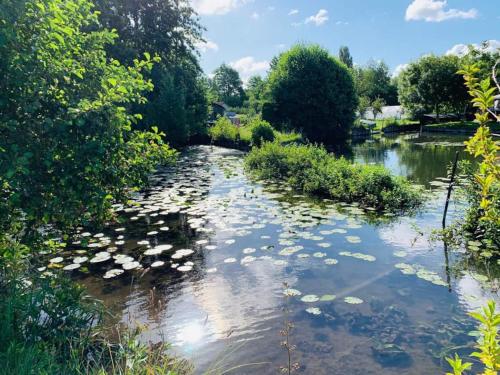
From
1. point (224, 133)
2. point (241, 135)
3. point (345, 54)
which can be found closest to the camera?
point (241, 135)

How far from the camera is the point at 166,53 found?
108 ft

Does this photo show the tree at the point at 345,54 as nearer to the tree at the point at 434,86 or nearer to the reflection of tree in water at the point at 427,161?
the tree at the point at 434,86

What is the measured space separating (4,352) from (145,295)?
3096mm

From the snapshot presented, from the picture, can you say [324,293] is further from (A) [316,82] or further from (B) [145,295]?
(A) [316,82]

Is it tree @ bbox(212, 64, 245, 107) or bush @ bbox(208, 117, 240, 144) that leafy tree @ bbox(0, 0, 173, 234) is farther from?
tree @ bbox(212, 64, 245, 107)

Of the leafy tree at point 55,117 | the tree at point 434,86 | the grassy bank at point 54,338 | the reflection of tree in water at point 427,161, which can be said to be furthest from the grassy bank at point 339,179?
the tree at point 434,86

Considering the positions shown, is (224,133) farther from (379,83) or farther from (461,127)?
(379,83)

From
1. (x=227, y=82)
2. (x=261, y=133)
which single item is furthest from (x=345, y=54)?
(x=261, y=133)

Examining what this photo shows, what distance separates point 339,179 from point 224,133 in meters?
21.1

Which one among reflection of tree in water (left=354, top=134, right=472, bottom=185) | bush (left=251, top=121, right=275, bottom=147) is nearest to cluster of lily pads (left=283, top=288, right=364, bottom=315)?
reflection of tree in water (left=354, top=134, right=472, bottom=185)

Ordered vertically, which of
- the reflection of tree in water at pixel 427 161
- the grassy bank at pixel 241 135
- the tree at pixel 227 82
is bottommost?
the reflection of tree in water at pixel 427 161

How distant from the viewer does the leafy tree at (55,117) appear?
11.9 ft

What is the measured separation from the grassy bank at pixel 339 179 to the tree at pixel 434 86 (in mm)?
40778

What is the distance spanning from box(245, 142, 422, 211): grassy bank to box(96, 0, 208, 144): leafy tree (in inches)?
526
